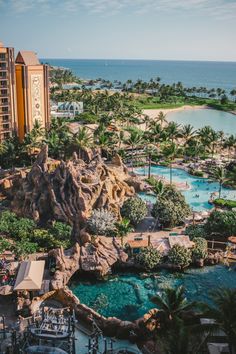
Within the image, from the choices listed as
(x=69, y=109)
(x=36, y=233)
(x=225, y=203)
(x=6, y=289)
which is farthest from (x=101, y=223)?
(x=69, y=109)

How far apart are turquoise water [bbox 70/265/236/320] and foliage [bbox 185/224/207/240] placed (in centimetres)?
388

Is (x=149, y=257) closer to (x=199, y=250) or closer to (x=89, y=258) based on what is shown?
(x=199, y=250)

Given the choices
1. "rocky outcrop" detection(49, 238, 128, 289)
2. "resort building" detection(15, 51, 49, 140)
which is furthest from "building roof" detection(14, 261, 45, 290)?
"resort building" detection(15, 51, 49, 140)

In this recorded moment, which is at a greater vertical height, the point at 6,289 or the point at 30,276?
the point at 30,276

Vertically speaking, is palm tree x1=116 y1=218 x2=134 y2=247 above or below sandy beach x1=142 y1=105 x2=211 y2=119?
below

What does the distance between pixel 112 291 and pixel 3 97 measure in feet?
154

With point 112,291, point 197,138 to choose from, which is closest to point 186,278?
point 112,291

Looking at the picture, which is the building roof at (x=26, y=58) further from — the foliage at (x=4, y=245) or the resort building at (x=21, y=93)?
the foliage at (x=4, y=245)

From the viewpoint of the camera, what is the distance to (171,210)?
43500 mm

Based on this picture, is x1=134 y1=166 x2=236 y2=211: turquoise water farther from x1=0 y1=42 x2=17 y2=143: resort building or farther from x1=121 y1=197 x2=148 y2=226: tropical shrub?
x1=0 y1=42 x2=17 y2=143: resort building

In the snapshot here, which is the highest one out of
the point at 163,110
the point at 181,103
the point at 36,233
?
the point at 181,103

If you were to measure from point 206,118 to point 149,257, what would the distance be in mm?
99964

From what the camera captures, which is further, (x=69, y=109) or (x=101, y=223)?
(x=69, y=109)

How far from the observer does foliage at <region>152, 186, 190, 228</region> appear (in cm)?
4359
